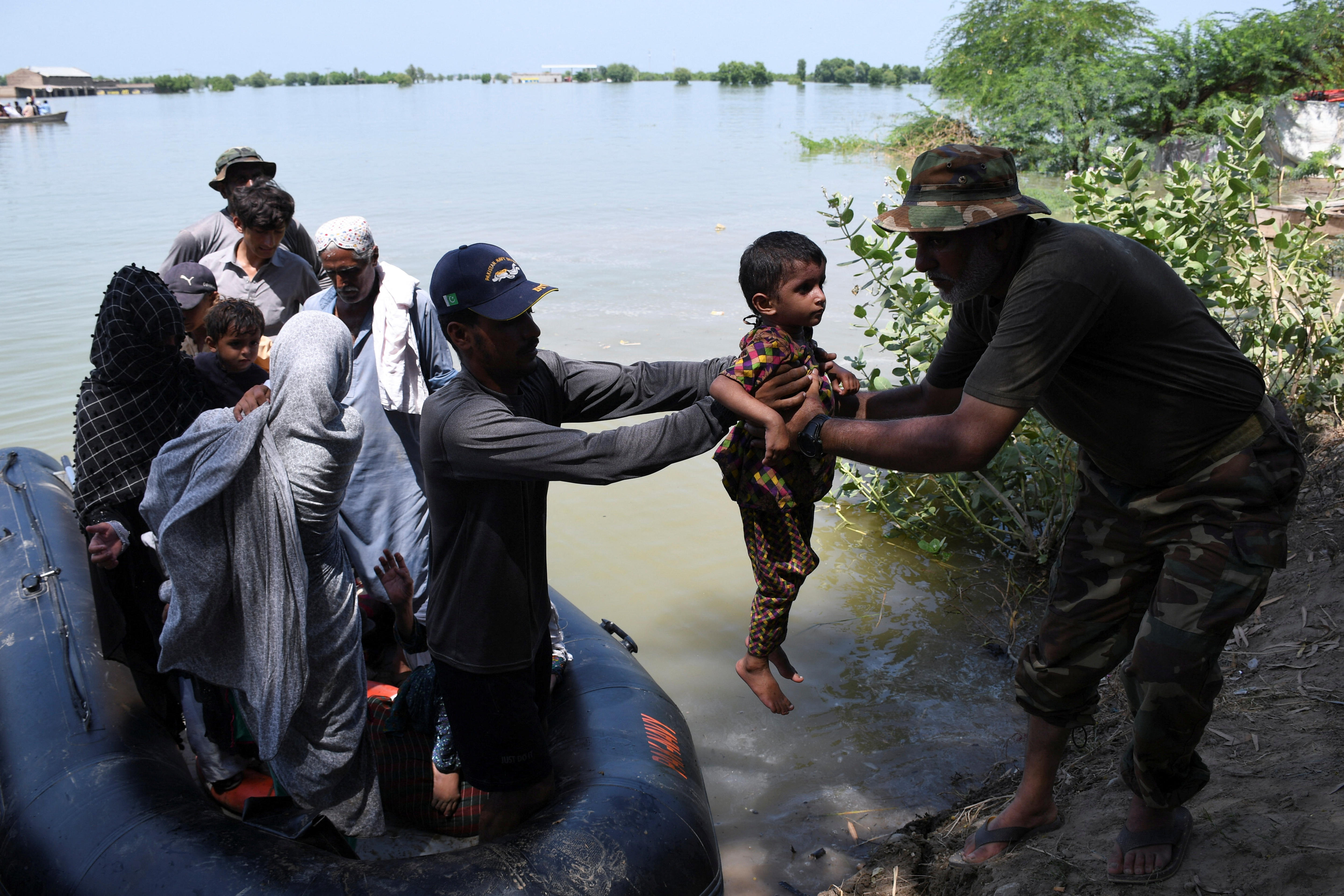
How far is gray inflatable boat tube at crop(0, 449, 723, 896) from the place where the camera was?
8.87 ft

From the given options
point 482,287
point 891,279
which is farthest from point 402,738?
point 891,279

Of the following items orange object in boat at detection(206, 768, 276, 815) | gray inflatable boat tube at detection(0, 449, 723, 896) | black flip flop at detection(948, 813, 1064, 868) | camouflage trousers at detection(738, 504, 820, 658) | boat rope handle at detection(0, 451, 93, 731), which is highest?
camouflage trousers at detection(738, 504, 820, 658)

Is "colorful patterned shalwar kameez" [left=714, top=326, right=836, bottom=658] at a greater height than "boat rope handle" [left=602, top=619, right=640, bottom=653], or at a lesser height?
greater

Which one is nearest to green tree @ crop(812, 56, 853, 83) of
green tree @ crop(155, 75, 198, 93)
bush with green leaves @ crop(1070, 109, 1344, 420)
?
green tree @ crop(155, 75, 198, 93)

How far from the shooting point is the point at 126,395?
3.60m

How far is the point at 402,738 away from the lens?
3.38 m

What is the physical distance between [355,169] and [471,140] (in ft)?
38.1

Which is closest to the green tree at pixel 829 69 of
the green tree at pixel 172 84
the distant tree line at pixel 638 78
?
the distant tree line at pixel 638 78

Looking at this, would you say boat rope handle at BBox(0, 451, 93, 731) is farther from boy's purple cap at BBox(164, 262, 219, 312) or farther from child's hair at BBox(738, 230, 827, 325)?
child's hair at BBox(738, 230, 827, 325)

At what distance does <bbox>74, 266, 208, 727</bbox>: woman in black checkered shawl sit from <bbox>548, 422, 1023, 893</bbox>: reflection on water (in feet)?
7.92

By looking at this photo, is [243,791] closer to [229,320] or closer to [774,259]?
[229,320]

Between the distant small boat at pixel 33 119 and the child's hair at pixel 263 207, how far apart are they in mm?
47194

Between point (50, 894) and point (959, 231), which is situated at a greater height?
point (959, 231)

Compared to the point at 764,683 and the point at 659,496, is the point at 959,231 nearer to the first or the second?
the point at 764,683
